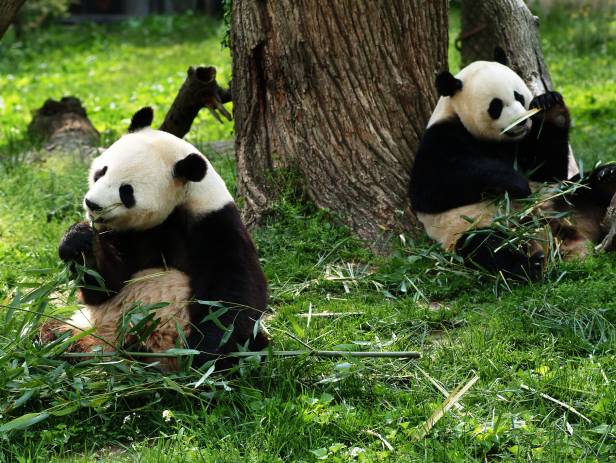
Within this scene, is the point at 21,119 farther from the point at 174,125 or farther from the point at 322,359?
the point at 322,359

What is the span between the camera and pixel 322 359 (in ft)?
13.4

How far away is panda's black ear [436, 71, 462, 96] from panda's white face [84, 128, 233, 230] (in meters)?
1.83

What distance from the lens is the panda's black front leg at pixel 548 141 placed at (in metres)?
5.45

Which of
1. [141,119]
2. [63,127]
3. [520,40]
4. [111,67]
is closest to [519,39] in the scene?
[520,40]

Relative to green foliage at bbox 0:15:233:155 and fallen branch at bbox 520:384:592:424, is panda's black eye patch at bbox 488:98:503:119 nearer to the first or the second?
fallen branch at bbox 520:384:592:424

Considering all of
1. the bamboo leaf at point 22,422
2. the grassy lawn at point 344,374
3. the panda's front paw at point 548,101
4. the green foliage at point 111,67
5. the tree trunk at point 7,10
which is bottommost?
the green foliage at point 111,67

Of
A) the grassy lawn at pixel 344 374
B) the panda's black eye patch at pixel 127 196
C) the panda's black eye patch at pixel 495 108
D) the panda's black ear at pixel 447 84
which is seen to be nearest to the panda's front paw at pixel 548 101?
the panda's black eye patch at pixel 495 108

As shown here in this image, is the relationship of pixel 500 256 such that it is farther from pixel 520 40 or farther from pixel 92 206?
pixel 92 206

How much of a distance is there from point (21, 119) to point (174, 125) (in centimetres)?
450

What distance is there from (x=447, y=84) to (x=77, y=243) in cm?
255

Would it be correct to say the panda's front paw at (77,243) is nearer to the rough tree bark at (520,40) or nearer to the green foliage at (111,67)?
the rough tree bark at (520,40)

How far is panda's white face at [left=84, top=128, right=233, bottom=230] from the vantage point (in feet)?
13.0

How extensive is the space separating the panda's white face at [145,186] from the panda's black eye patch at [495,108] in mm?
1997

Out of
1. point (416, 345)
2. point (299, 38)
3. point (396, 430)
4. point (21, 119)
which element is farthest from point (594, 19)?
point (396, 430)
